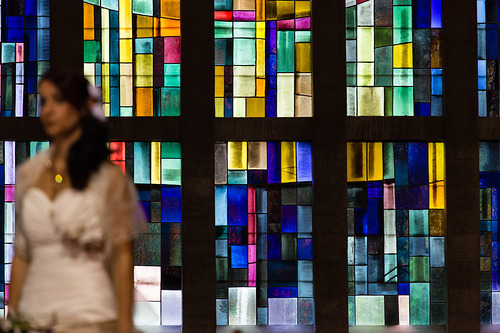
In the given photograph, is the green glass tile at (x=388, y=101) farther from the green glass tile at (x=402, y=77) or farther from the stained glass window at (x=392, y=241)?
Answer: the stained glass window at (x=392, y=241)

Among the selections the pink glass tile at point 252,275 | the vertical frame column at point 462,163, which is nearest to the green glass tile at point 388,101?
the vertical frame column at point 462,163

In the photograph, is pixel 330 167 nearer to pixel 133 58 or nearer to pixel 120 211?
pixel 133 58

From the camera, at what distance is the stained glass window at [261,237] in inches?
486

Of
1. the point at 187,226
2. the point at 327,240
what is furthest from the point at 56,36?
the point at 327,240

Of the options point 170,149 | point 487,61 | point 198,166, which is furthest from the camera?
point 487,61

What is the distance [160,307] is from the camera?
40.3 ft

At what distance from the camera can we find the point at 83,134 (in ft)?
10.0

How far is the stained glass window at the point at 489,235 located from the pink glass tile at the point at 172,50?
5218 mm

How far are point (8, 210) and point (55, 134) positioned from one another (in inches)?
386

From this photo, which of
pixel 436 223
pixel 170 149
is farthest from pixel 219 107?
pixel 436 223

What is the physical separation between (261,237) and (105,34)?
13.7 ft

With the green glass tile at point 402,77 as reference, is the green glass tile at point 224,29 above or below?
above

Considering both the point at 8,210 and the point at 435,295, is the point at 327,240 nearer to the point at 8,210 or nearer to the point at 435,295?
the point at 435,295

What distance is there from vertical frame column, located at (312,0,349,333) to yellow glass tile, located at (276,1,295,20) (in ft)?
1.46
